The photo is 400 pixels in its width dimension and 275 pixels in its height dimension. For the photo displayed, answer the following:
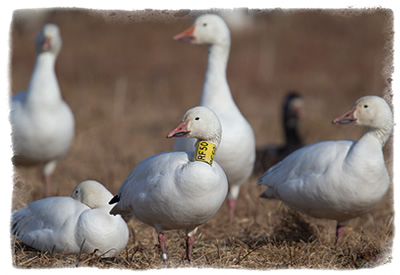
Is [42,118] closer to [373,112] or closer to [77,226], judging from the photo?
[77,226]

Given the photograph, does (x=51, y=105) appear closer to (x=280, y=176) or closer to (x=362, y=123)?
(x=280, y=176)

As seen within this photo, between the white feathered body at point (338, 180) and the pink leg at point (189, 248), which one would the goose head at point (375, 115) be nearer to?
the white feathered body at point (338, 180)

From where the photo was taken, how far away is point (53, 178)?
7.42 m

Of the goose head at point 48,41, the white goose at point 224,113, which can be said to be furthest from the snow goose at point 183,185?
the goose head at point 48,41

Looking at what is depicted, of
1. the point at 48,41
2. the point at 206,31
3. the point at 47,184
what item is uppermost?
the point at 206,31

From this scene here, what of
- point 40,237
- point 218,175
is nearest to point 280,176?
point 218,175

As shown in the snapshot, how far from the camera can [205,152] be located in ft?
12.8

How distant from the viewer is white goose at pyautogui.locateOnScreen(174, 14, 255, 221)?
557cm

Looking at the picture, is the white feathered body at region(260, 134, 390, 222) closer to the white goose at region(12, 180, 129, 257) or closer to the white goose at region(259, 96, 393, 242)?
the white goose at region(259, 96, 393, 242)

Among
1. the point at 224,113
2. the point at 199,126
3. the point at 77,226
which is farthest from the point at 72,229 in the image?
the point at 224,113

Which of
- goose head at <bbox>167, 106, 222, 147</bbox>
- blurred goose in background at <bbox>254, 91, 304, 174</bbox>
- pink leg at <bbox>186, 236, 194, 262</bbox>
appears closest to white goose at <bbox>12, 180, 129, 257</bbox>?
pink leg at <bbox>186, 236, 194, 262</bbox>

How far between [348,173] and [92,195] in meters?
1.90

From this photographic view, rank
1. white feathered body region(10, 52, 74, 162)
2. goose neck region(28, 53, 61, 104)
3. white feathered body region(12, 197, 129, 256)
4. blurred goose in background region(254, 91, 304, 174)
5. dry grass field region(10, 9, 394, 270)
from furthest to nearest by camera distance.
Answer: blurred goose in background region(254, 91, 304, 174), goose neck region(28, 53, 61, 104), white feathered body region(10, 52, 74, 162), dry grass field region(10, 9, 394, 270), white feathered body region(12, 197, 129, 256)

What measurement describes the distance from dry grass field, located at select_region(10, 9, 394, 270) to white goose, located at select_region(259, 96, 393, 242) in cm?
23
